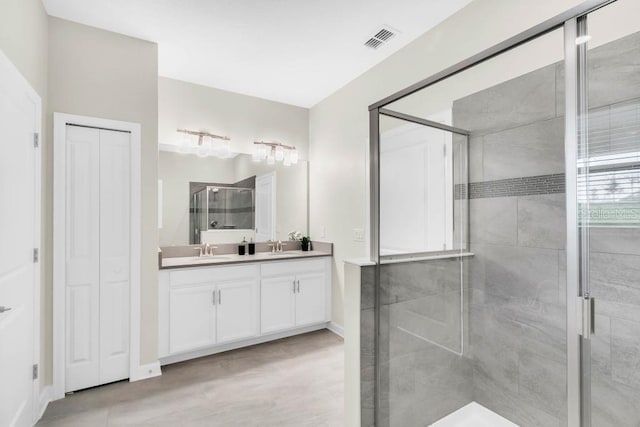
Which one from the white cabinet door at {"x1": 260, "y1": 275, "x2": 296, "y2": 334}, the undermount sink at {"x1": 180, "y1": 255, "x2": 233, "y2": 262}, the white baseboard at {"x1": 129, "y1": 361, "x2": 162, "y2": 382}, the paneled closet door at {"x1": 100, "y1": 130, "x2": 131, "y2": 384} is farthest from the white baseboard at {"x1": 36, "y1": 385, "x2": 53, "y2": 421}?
the white cabinet door at {"x1": 260, "y1": 275, "x2": 296, "y2": 334}

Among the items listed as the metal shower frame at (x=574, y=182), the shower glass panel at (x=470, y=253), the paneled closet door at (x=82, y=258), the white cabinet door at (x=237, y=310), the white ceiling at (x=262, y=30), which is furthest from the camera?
the white cabinet door at (x=237, y=310)

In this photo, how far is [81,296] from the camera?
2377 mm

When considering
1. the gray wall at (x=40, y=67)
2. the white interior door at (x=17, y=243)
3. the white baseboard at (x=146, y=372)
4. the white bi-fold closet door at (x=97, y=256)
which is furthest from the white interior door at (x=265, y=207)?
the white interior door at (x=17, y=243)

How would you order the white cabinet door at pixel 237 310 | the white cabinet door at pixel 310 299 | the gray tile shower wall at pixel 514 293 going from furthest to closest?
1. the white cabinet door at pixel 310 299
2. the white cabinet door at pixel 237 310
3. the gray tile shower wall at pixel 514 293

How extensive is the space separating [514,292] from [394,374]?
28.5 inches

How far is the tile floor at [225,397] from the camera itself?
6.66 ft

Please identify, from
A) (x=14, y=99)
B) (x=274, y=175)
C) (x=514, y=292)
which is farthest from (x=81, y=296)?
(x=514, y=292)

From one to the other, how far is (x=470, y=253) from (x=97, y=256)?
8.50ft

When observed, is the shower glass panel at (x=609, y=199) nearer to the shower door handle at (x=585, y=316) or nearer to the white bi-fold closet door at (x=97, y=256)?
the shower door handle at (x=585, y=316)

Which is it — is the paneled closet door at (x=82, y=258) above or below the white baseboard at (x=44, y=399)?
above

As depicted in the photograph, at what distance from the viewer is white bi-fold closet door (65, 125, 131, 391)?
7.72 ft

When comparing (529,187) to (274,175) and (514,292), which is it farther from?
(274,175)

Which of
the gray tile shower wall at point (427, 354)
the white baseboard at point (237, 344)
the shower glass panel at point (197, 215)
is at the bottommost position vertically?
the white baseboard at point (237, 344)

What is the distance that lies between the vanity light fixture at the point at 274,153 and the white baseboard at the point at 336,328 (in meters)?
1.97
